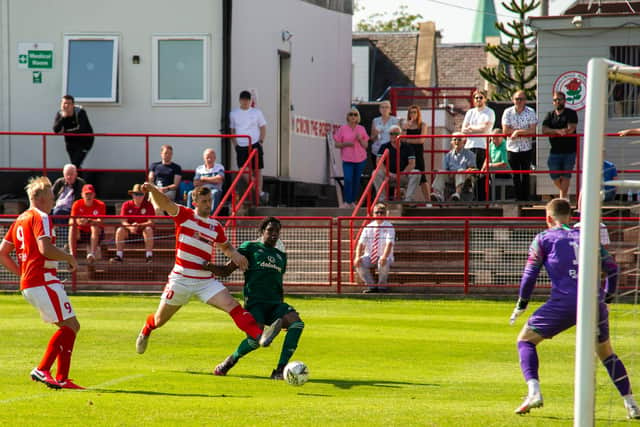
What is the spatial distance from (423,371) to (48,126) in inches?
610

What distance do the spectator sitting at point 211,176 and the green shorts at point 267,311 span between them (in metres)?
10.9

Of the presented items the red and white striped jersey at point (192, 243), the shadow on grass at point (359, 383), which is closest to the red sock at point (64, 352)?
the red and white striped jersey at point (192, 243)

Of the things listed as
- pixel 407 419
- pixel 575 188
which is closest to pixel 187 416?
pixel 407 419

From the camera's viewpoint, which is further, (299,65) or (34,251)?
(299,65)

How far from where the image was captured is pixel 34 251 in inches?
399

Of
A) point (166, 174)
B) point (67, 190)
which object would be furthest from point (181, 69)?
point (67, 190)

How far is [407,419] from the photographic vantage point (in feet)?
28.0

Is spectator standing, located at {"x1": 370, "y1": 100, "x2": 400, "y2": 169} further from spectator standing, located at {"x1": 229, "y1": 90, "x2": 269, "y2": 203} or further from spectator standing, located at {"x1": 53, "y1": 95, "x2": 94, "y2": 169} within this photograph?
spectator standing, located at {"x1": 53, "y1": 95, "x2": 94, "y2": 169}

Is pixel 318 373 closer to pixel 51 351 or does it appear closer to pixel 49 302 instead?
pixel 51 351

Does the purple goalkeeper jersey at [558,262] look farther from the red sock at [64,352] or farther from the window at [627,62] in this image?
the window at [627,62]

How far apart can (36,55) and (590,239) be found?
65.8 ft

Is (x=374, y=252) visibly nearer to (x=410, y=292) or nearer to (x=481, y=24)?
(x=410, y=292)

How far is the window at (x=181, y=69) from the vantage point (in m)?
24.5

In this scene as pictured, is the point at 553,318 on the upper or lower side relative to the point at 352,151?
lower
